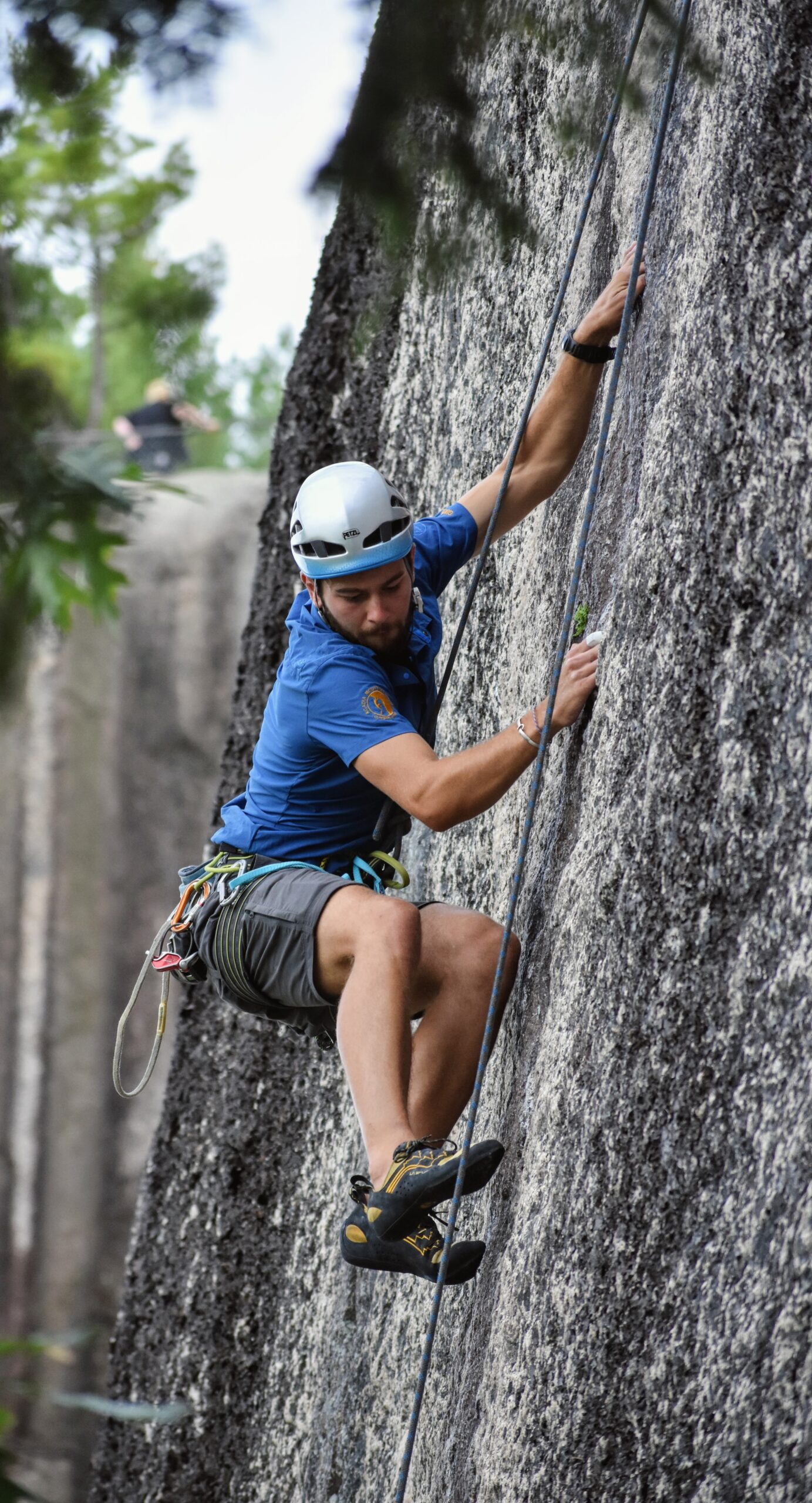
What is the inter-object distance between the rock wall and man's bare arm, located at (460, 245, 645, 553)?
9.69 metres

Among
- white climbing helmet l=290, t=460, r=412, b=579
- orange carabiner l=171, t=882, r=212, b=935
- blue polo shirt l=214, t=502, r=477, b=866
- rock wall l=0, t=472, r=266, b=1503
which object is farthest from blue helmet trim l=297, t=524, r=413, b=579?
rock wall l=0, t=472, r=266, b=1503

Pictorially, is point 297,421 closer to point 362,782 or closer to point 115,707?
point 362,782

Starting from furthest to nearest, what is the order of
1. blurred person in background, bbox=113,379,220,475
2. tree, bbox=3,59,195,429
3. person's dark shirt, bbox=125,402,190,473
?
person's dark shirt, bbox=125,402,190,473
blurred person in background, bbox=113,379,220,475
tree, bbox=3,59,195,429

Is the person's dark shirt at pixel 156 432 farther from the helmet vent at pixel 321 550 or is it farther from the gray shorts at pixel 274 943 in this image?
the gray shorts at pixel 274 943

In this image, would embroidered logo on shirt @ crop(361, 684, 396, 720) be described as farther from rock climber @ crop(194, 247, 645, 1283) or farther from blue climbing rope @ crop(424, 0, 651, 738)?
blue climbing rope @ crop(424, 0, 651, 738)

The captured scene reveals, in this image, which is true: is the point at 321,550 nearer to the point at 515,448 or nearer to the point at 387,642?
the point at 387,642

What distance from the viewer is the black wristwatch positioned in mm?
3713

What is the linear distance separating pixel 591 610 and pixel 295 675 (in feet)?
2.50

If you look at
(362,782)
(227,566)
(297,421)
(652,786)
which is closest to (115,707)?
(227,566)

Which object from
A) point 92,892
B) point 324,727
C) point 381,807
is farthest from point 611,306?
point 92,892

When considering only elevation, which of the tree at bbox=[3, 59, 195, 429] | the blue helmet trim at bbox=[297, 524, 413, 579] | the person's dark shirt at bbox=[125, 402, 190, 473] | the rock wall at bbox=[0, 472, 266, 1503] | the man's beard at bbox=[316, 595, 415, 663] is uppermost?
the person's dark shirt at bbox=[125, 402, 190, 473]

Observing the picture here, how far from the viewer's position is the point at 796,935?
254cm

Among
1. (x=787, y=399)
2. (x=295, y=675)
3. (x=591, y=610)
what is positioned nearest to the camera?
(x=787, y=399)

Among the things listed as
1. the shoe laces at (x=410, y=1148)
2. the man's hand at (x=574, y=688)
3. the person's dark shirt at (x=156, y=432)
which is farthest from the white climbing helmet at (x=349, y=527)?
the person's dark shirt at (x=156, y=432)
